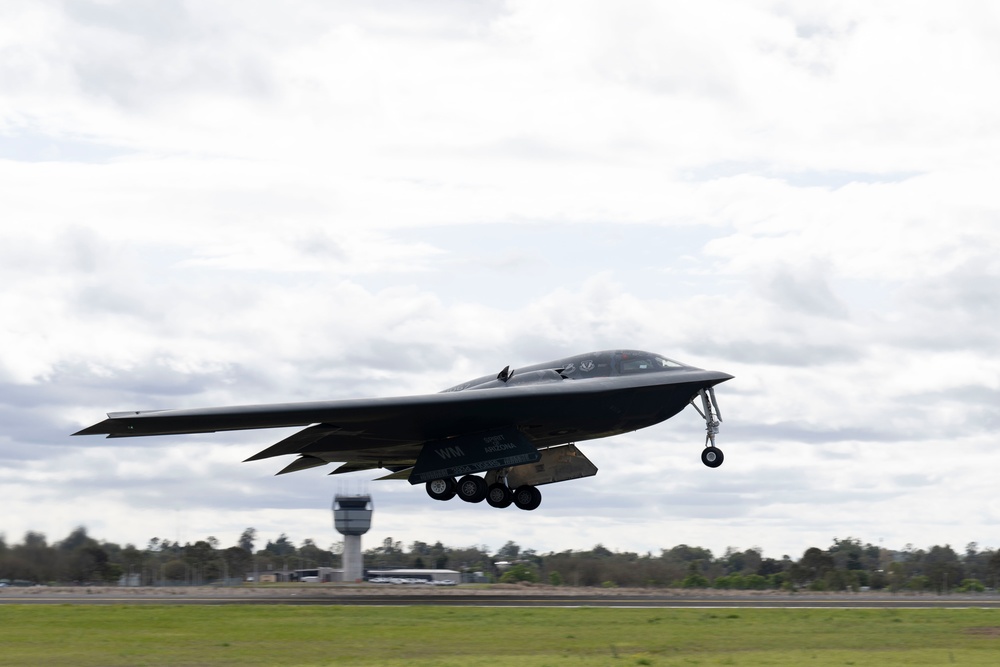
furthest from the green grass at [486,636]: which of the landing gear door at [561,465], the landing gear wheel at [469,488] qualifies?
the landing gear door at [561,465]

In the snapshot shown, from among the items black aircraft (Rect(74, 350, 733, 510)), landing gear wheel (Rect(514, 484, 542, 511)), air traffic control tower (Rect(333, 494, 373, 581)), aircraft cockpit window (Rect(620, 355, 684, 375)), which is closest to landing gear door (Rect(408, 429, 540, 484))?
black aircraft (Rect(74, 350, 733, 510))

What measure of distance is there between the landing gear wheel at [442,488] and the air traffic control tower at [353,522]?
5260 cm

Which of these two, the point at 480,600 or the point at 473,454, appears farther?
the point at 480,600

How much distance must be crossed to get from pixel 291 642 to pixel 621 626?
9.15 metres

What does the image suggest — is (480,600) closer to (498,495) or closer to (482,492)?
(498,495)

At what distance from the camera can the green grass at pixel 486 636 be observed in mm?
27328

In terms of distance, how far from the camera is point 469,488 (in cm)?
3475

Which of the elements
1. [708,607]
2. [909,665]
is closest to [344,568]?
[708,607]

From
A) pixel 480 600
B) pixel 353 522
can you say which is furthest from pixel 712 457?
pixel 353 522

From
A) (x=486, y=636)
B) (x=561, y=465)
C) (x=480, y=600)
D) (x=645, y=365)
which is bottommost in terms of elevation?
(x=486, y=636)

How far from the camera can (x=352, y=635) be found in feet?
105

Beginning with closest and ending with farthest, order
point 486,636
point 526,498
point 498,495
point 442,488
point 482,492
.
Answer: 1. point 486,636
2. point 442,488
3. point 482,492
4. point 498,495
5. point 526,498

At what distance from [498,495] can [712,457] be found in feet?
21.4

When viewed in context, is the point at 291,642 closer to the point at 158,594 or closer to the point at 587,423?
the point at 587,423
